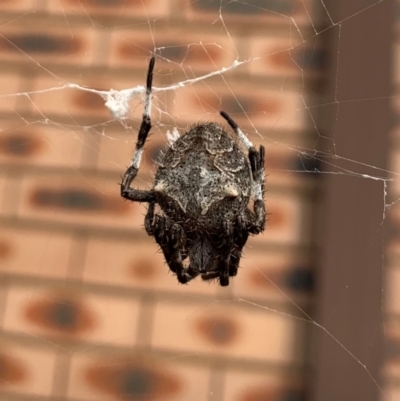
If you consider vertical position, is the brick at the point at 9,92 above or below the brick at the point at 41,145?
above

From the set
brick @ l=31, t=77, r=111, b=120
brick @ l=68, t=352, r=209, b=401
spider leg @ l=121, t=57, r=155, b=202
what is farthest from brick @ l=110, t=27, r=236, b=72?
brick @ l=68, t=352, r=209, b=401

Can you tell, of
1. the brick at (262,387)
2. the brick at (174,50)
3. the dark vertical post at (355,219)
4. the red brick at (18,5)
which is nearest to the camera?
the dark vertical post at (355,219)

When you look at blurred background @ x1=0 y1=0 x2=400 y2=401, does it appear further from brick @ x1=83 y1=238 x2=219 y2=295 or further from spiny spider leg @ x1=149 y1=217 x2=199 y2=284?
spiny spider leg @ x1=149 y1=217 x2=199 y2=284

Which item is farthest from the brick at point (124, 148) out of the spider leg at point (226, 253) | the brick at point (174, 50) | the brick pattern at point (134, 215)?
the spider leg at point (226, 253)

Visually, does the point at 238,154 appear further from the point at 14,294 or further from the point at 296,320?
the point at 14,294

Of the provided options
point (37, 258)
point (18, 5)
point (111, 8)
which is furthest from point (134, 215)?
point (18, 5)

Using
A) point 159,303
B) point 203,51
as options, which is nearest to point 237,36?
point 203,51

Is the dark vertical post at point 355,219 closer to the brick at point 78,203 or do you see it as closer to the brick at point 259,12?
the brick at point 259,12
